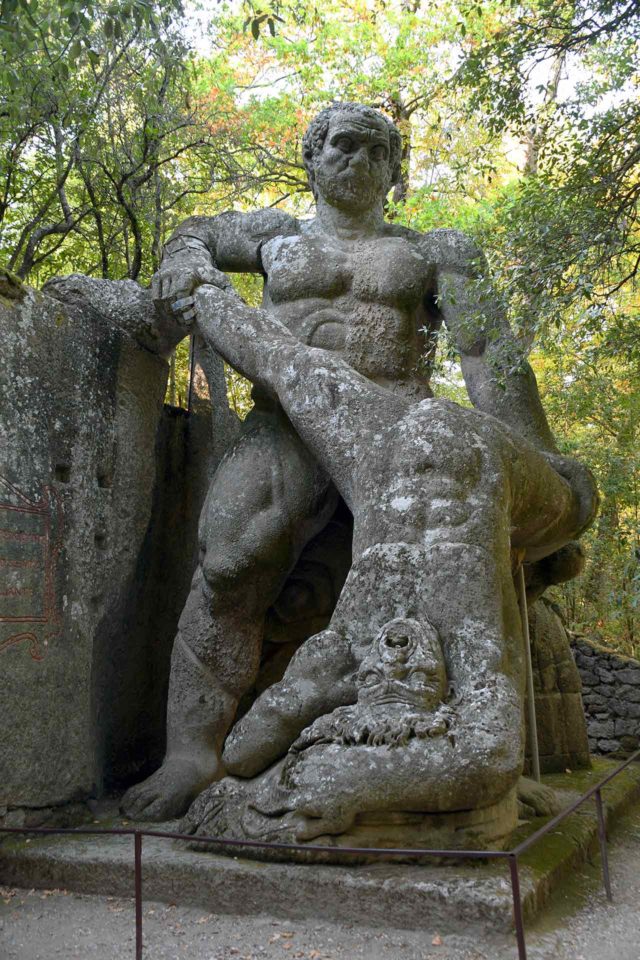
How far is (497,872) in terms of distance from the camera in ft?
9.66

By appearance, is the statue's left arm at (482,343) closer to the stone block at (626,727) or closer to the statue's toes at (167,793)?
the statue's toes at (167,793)

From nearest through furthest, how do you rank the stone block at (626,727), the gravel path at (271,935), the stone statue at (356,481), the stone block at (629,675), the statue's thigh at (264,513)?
1. the gravel path at (271,935)
2. the stone statue at (356,481)
3. the statue's thigh at (264,513)
4. the stone block at (626,727)
5. the stone block at (629,675)

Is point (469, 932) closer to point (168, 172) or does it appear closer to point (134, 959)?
point (134, 959)

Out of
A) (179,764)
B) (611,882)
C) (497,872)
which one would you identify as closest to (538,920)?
(497,872)

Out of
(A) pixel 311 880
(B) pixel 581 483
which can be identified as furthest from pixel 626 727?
(A) pixel 311 880

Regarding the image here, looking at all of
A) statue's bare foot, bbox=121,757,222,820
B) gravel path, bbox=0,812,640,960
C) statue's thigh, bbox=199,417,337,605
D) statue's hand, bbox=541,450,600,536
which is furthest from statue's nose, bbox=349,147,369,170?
gravel path, bbox=0,812,640,960

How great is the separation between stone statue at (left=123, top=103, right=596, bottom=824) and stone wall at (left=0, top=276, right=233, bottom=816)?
0.36 meters

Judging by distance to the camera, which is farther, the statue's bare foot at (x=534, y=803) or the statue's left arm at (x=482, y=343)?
the statue's left arm at (x=482, y=343)

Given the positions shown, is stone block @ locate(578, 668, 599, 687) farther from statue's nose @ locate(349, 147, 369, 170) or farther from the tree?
the tree

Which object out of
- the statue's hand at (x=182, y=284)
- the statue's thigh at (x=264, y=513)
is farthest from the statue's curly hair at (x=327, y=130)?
the statue's thigh at (x=264, y=513)

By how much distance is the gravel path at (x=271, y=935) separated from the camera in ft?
9.01

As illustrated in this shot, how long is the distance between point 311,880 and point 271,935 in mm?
201

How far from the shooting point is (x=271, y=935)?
9.54 feet

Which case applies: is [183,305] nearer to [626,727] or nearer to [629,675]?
[629,675]
